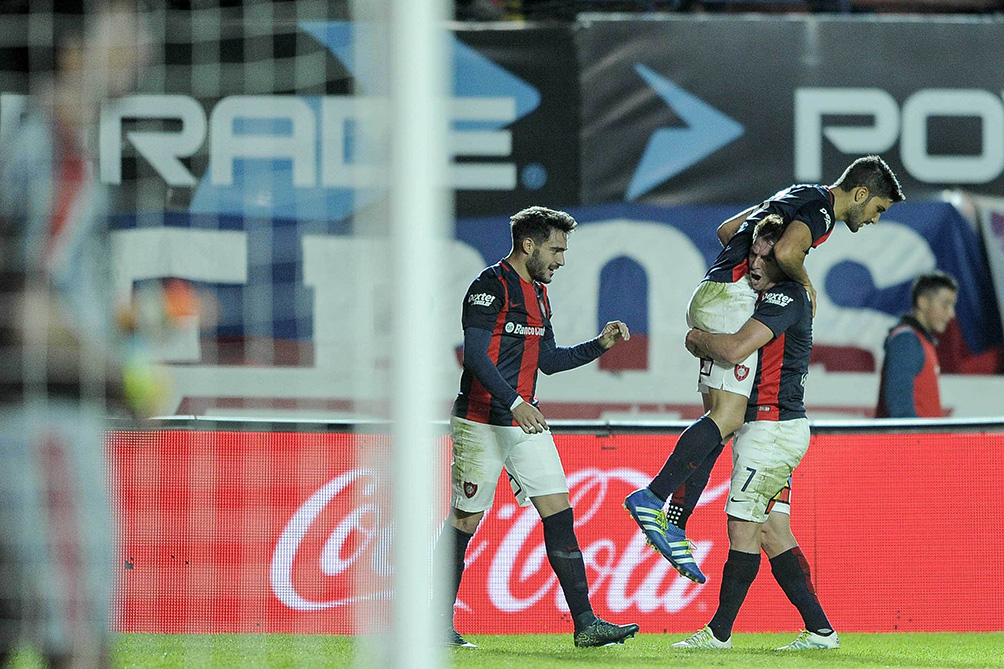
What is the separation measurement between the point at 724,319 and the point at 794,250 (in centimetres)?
41

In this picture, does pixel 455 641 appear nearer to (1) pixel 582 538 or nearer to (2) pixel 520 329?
(1) pixel 582 538

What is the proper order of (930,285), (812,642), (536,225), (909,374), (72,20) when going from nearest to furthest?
(72,20) → (812,642) → (536,225) → (909,374) → (930,285)

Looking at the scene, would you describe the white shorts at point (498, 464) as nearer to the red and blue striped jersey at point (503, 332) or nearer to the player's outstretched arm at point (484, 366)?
the red and blue striped jersey at point (503, 332)

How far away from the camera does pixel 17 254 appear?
2.38m

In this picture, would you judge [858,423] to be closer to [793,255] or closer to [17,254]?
[793,255]

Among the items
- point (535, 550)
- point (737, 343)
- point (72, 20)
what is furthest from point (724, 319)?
point (72, 20)

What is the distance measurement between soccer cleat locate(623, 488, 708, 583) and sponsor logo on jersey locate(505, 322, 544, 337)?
76 cm

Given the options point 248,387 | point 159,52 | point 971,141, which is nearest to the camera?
point 159,52

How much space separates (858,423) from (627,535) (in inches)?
43.1

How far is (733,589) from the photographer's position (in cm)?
473

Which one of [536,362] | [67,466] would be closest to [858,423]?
[536,362]

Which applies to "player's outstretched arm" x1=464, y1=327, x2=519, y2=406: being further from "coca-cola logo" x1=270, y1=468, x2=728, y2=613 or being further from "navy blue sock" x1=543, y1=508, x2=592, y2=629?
"coca-cola logo" x1=270, y1=468, x2=728, y2=613

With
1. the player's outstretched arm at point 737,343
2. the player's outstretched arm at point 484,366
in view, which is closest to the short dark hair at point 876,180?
the player's outstretched arm at point 737,343

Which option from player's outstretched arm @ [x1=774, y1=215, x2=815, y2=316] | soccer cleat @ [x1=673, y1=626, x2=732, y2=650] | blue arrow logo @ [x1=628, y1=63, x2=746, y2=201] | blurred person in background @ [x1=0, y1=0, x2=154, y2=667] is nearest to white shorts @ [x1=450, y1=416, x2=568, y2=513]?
soccer cleat @ [x1=673, y1=626, x2=732, y2=650]
